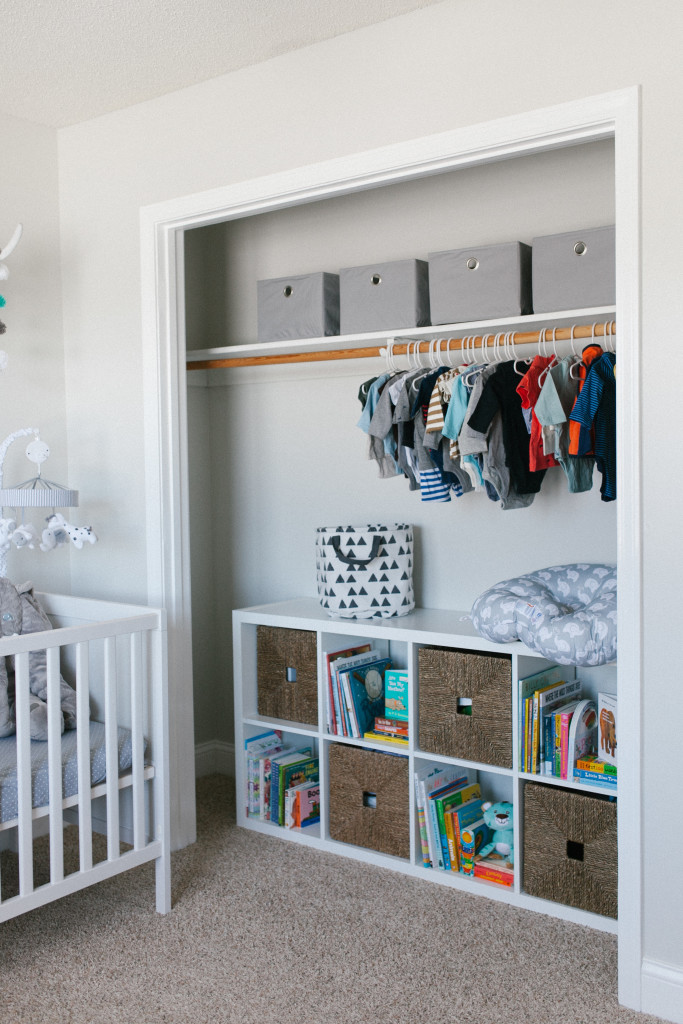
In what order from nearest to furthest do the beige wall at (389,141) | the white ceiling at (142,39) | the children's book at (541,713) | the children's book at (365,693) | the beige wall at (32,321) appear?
the beige wall at (389,141) < the white ceiling at (142,39) < the children's book at (541,713) < the children's book at (365,693) < the beige wall at (32,321)

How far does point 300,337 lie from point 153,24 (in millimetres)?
1022

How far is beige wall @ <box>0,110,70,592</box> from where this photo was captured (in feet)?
10.2

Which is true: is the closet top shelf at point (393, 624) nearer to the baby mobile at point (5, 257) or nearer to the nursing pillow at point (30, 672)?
the nursing pillow at point (30, 672)

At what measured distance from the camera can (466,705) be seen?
109 inches

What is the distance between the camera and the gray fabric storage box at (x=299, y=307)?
3.09 m

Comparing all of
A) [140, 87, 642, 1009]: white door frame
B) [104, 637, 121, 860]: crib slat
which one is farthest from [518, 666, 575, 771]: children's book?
[104, 637, 121, 860]: crib slat

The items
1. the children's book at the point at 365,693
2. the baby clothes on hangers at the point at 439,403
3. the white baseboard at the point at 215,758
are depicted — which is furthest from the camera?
the white baseboard at the point at 215,758

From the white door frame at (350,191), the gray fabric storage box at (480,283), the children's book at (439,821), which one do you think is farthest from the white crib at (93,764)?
the gray fabric storage box at (480,283)

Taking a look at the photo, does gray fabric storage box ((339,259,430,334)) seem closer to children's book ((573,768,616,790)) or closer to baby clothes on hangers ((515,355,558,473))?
baby clothes on hangers ((515,355,558,473))

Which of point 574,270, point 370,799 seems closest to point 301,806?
point 370,799

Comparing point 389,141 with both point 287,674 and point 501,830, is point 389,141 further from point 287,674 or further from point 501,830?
point 501,830

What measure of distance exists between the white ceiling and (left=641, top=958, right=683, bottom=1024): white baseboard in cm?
236

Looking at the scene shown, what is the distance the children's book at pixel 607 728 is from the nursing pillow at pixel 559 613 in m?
0.17

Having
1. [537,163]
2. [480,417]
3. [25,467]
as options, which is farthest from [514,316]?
[25,467]
